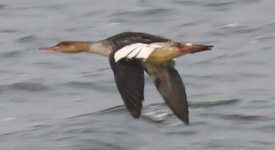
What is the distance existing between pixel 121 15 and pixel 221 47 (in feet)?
6.52

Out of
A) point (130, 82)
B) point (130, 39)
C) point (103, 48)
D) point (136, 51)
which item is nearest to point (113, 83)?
point (103, 48)

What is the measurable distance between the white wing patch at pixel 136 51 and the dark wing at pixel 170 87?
717 mm

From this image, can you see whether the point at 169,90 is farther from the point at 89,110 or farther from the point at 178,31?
the point at 178,31

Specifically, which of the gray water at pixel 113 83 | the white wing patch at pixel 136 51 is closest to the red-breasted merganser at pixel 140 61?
the white wing patch at pixel 136 51

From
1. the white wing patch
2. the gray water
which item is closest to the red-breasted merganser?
the white wing patch

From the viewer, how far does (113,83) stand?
1179 centimetres

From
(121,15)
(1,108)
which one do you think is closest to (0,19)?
(121,15)

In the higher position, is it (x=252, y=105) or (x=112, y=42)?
→ (x=112, y=42)

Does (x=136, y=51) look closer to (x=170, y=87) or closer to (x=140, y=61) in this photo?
(x=140, y=61)

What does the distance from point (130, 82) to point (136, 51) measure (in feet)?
1.09

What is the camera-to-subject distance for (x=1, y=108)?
1123 centimetres

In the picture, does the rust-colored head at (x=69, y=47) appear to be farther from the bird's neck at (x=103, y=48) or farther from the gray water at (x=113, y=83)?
the gray water at (x=113, y=83)

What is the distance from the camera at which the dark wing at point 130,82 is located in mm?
7762

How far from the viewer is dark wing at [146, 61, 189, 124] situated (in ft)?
29.4
